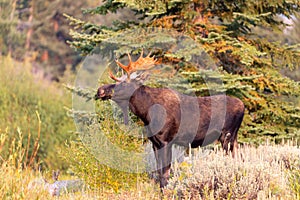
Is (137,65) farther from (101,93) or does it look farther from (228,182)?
(228,182)

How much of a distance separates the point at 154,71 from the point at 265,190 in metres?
5.04

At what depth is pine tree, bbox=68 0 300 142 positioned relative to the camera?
10859 millimetres

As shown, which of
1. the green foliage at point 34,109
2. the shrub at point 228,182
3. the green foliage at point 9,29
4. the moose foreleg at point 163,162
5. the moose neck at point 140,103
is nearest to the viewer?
the shrub at point 228,182

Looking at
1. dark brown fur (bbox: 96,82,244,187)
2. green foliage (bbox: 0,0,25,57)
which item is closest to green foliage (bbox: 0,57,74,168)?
green foliage (bbox: 0,0,25,57)

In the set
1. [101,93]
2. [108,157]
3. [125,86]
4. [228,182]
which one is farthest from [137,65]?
[228,182]

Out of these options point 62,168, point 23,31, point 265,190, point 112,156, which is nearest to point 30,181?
point 112,156

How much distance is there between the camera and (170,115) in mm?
8594

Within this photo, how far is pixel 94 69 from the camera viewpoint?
39.3 m

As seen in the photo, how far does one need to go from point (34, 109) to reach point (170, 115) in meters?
13.8

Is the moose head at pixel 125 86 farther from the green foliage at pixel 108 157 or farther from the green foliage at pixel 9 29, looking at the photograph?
the green foliage at pixel 9 29

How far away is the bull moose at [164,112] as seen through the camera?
27.2ft

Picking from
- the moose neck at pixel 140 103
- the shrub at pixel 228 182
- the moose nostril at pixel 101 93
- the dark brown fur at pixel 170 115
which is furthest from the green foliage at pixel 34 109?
the shrub at pixel 228 182

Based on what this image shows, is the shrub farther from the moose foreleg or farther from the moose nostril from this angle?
the moose nostril

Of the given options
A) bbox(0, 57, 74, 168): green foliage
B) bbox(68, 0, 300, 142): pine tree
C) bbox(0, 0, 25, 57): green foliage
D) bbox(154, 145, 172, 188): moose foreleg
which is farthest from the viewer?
bbox(0, 0, 25, 57): green foliage
